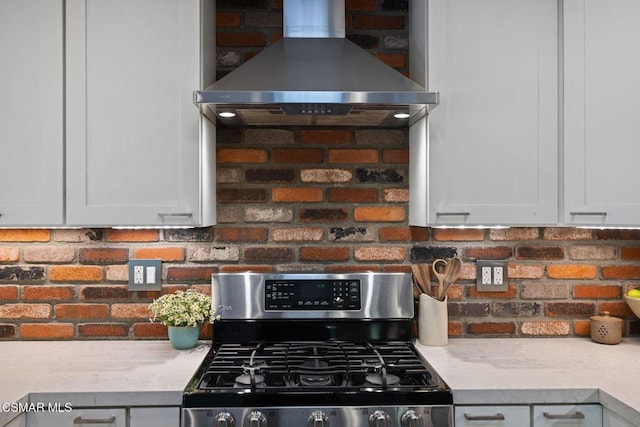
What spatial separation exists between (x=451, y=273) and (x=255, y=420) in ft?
3.36

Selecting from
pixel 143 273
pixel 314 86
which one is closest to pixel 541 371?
pixel 314 86

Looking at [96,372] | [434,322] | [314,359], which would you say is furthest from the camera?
[434,322]

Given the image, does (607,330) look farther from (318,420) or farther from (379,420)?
(318,420)

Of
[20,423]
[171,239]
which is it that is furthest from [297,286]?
[20,423]

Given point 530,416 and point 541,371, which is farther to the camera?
point 541,371

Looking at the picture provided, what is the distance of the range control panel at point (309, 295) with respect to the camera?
6.95 ft

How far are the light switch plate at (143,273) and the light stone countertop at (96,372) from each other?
0.81 feet

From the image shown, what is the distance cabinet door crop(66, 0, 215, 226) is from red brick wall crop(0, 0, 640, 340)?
1.16ft

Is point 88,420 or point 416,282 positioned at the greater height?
point 416,282

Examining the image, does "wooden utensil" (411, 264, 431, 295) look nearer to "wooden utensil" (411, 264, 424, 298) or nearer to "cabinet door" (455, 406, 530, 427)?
"wooden utensil" (411, 264, 424, 298)

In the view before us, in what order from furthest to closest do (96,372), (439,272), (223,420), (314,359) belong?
(439,272) → (314,359) → (96,372) → (223,420)

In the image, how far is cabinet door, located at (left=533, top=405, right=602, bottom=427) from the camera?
1.57 metres

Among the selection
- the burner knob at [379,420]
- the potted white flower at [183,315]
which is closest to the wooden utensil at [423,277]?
the burner knob at [379,420]

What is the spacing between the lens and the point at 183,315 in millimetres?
1954
